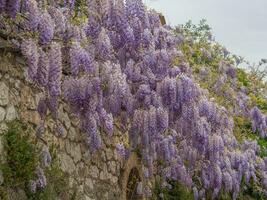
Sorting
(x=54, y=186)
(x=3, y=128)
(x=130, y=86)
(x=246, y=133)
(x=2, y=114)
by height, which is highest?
(x=246, y=133)

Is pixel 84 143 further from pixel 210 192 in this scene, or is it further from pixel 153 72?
pixel 210 192

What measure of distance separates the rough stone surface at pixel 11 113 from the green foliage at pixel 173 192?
3.35m

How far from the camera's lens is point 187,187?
27.6 feet

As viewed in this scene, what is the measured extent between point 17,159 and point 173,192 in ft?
12.1

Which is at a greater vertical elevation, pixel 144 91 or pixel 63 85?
pixel 144 91

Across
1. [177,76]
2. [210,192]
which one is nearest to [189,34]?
[210,192]

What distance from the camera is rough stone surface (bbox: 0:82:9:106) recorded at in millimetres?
5102

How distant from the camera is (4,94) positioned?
5.14m

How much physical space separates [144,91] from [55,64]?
5.93ft

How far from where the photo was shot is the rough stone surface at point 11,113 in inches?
A: 203

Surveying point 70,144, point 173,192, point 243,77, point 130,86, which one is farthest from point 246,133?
point 70,144

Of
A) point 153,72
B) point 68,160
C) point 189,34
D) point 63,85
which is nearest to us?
point 63,85

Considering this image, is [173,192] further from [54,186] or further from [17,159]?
[17,159]

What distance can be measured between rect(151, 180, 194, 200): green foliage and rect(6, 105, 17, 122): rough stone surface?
3.35 m
